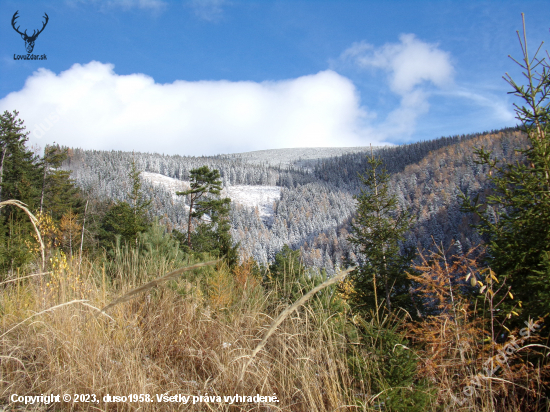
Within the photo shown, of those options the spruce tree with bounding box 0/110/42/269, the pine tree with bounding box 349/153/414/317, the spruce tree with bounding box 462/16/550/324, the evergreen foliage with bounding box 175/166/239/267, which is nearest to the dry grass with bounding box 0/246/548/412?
the spruce tree with bounding box 462/16/550/324

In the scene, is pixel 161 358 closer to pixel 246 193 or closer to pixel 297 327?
pixel 297 327

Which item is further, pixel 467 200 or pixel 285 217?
pixel 285 217

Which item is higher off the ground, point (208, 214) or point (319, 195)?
point (319, 195)

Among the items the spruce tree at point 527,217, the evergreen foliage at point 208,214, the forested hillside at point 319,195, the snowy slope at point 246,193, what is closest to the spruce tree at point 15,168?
the evergreen foliage at point 208,214

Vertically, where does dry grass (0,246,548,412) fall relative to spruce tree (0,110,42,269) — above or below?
below

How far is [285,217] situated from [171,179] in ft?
250

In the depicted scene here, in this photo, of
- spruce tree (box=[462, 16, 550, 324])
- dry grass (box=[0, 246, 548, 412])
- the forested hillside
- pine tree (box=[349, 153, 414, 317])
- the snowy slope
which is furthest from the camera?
the snowy slope

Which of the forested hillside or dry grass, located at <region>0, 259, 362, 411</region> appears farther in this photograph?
the forested hillside

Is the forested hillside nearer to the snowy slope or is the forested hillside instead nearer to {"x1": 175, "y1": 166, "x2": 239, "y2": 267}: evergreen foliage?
the snowy slope

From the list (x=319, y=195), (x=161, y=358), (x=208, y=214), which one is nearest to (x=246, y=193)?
(x=319, y=195)

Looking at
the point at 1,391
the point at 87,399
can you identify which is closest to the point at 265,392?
the point at 87,399

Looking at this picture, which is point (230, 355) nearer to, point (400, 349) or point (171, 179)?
point (400, 349)

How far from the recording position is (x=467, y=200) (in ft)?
18.8

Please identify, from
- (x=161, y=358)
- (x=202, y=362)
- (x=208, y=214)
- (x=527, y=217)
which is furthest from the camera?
(x=208, y=214)
